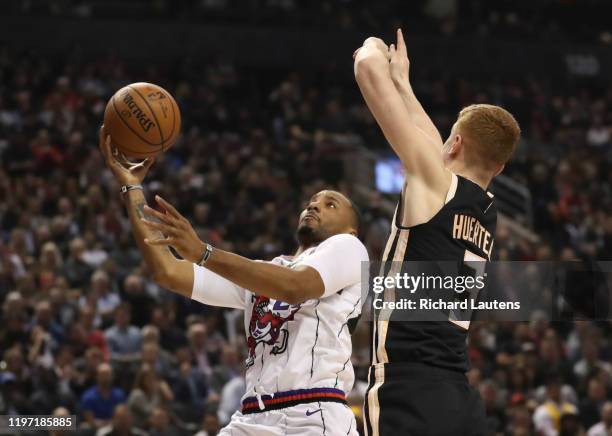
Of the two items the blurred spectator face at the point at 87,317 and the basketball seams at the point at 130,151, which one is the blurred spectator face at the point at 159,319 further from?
the basketball seams at the point at 130,151

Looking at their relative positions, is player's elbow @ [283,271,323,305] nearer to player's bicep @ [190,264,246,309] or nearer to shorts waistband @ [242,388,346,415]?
shorts waistband @ [242,388,346,415]

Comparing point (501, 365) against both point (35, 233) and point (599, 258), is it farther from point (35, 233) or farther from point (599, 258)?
point (35, 233)

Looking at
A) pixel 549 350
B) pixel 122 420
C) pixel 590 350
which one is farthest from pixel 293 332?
pixel 590 350

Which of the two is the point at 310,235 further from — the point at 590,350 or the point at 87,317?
the point at 590,350

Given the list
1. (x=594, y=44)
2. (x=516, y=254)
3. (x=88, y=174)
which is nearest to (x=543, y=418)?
(x=516, y=254)

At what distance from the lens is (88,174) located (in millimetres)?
13984

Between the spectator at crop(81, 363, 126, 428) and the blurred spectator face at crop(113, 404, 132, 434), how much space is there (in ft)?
2.18

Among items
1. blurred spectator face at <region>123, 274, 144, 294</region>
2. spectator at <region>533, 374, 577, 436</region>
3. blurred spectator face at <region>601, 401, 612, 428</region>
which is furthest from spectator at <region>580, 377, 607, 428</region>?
blurred spectator face at <region>123, 274, 144, 294</region>

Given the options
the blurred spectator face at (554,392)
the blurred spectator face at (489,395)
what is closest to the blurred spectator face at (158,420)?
the blurred spectator face at (489,395)

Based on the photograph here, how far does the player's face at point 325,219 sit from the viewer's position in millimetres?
5039

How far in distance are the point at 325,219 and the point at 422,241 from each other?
4.72 ft

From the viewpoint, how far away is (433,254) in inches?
144

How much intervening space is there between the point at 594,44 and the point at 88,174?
13.7 metres

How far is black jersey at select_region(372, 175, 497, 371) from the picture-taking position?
3.66m
